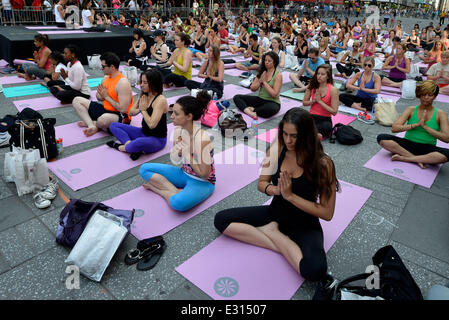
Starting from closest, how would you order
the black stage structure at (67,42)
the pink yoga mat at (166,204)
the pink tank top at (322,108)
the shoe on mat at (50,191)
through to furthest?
the pink yoga mat at (166,204) < the shoe on mat at (50,191) < the pink tank top at (322,108) < the black stage structure at (67,42)

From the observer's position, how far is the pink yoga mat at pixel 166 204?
324cm

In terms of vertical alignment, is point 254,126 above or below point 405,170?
above

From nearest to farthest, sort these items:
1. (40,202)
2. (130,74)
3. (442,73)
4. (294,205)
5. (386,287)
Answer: (386,287)
(294,205)
(40,202)
(130,74)
(442,73)

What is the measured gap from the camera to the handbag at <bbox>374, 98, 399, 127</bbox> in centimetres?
A: 628

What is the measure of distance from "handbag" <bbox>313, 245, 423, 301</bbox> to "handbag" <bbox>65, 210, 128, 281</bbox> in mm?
1605

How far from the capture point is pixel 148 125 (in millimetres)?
4473

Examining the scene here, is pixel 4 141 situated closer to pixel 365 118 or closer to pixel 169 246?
pixel 169 246

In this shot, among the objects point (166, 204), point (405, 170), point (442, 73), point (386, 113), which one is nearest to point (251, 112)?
point (386, 113)

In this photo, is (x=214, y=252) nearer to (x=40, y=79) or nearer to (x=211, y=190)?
(x=211, y=190)

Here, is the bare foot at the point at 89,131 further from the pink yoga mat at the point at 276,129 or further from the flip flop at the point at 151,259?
the flip flop at the point at 151,259

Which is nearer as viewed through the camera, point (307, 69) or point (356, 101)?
point (356, 101)

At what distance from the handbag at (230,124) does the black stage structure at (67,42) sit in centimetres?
645

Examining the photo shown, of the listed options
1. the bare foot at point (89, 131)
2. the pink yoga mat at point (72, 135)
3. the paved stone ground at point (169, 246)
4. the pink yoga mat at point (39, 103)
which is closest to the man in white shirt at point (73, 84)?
the pink yoga mat at point (39, 103)

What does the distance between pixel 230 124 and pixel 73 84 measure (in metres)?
3.17
